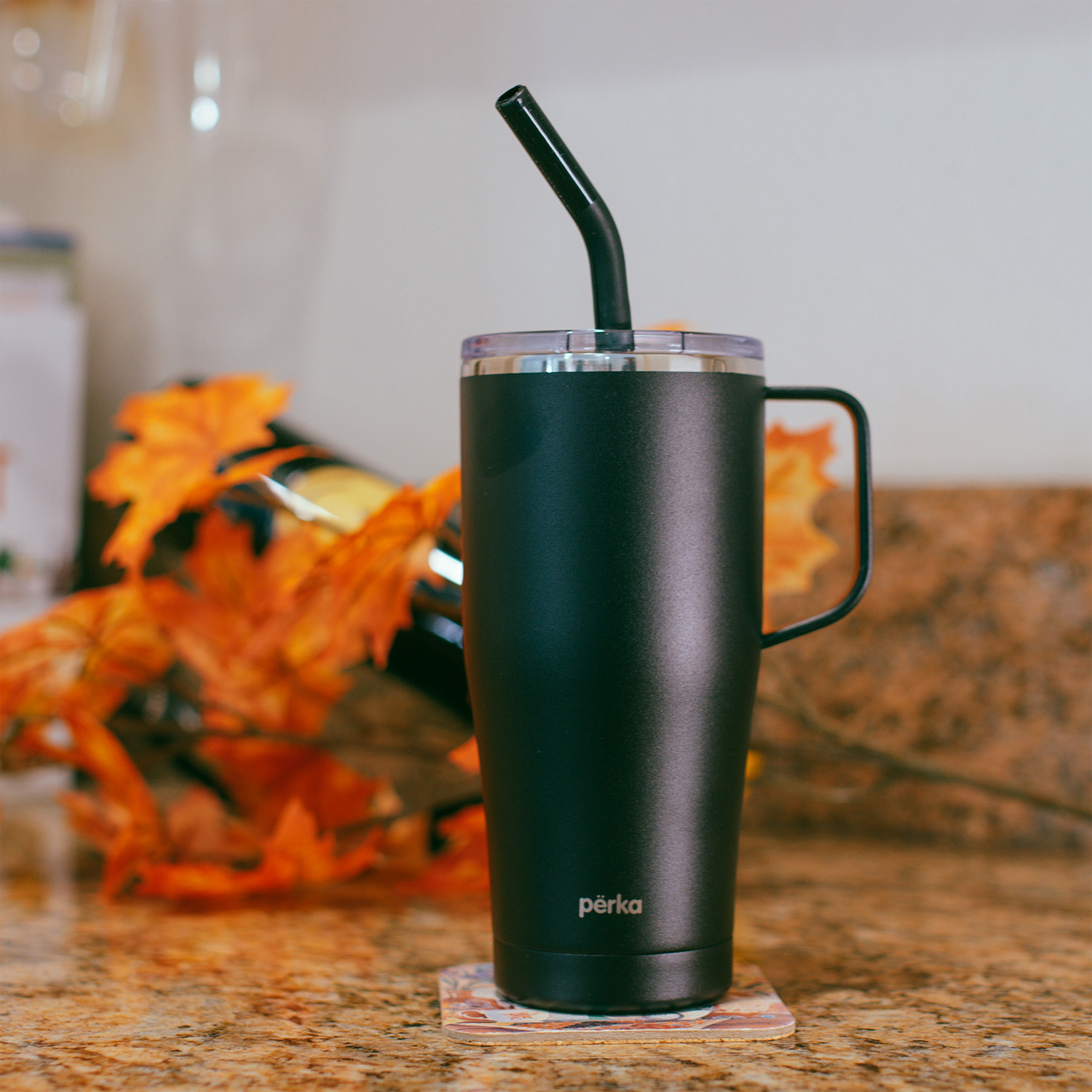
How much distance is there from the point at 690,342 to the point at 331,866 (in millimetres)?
324

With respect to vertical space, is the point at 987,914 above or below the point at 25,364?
below

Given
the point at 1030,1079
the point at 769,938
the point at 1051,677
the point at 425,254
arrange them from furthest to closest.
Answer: the point at 425,254, the point at 1051,677, the point at 769,938, the point at 1030,1079

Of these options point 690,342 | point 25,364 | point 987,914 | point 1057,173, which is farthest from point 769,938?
point 25,364

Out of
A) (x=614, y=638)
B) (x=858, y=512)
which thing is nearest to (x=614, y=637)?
(x=614, y=638)

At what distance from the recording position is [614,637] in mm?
351

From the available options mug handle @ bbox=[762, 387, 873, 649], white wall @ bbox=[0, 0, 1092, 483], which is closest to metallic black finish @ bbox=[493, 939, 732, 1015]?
mug handle @ bbox=[762, 387, 873, 649]

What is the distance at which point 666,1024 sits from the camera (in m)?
0.36

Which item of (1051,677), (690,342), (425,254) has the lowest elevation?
(1051,677)

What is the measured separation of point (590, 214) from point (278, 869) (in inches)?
13.3

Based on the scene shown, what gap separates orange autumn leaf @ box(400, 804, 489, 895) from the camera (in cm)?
56

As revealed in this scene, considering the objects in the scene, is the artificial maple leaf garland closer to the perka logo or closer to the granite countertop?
the granite countertop

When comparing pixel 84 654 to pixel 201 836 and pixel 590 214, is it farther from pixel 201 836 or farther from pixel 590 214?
pixel 590 214

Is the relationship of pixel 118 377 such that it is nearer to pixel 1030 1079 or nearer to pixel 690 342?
pixel 690 342

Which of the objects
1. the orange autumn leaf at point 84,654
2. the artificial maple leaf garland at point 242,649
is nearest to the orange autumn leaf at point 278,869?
the artificial maple leaf garland at point 242,649
